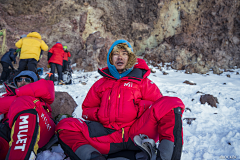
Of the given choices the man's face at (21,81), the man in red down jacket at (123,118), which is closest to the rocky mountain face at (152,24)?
the man's face at (21,81)

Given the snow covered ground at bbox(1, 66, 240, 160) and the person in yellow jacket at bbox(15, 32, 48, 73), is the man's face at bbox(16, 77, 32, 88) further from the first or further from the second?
the person in yellow jacket at bbox(15, 32, 48, 73)

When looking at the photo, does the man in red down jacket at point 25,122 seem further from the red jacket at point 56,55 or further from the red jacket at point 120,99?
the red jacket at point 56,55

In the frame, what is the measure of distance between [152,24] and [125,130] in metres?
9.69

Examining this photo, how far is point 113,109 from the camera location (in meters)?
1.53

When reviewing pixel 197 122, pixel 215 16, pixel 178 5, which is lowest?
pixel 197 122

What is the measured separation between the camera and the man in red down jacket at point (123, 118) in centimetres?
119

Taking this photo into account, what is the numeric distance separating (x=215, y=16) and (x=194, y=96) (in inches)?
322

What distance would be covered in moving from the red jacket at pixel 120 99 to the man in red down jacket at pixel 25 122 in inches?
20.0

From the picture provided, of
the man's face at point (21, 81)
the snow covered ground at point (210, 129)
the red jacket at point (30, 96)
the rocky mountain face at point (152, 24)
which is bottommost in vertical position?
the snow covered ground at point (210, 129)

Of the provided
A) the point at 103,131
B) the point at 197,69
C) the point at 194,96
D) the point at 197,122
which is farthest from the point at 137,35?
Answer: the point at 103,131

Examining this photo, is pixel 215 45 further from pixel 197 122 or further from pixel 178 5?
pixel 197 122

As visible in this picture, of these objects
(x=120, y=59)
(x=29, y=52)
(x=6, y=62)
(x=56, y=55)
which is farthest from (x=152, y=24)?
(x=120, y=59)

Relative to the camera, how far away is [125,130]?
58.5 inches

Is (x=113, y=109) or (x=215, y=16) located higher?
(x=215, y=16)
